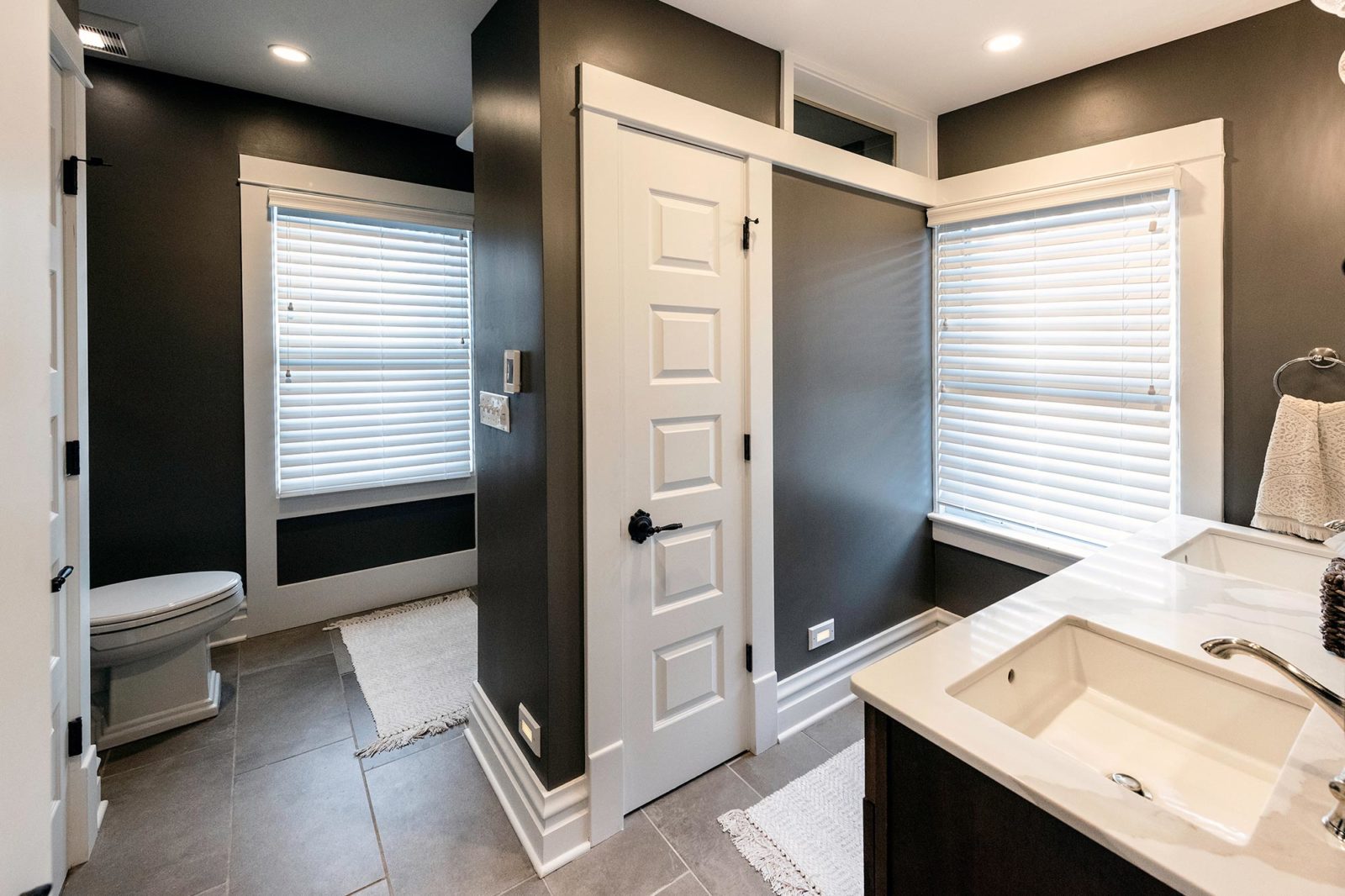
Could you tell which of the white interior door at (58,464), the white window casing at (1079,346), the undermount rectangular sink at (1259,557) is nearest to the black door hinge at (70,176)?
the white interior door at (58,464)

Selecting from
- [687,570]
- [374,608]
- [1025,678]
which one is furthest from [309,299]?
[1025,678]

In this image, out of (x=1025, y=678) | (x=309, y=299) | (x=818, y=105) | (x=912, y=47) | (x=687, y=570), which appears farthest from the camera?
(x=309, y=299)

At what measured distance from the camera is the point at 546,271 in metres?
1.62

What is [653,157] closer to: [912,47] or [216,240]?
[912,47]

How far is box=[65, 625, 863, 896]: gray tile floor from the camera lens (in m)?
1.62

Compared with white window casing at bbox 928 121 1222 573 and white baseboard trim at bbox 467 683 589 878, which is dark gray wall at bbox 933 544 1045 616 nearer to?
white window casing at bbox 928 121 1222 573

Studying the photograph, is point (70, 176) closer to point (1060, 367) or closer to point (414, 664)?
point (414, 664)

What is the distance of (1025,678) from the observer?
116 cm

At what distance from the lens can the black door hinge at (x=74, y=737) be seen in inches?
64.2

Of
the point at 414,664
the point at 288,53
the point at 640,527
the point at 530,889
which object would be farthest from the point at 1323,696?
the point at 288,53

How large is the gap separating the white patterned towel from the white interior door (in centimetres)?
349

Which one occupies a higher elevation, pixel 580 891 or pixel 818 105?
pixel 818 105

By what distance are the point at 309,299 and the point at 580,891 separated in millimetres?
2972

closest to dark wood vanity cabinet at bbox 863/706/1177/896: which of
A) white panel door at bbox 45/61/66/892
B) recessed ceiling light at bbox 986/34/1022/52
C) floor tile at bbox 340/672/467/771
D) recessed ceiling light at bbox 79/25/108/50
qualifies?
floor tile at bbox 340/672/467/771
